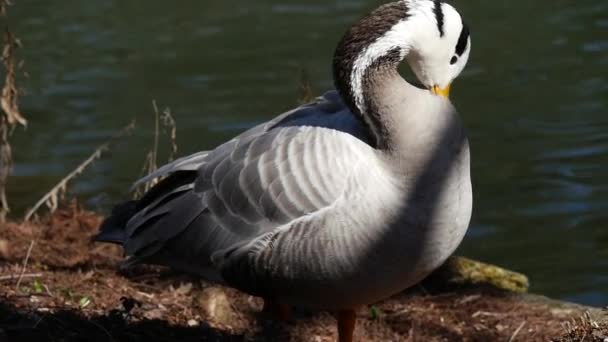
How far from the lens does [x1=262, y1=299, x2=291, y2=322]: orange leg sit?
5.43 meters

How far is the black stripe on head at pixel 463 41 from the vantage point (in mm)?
4746

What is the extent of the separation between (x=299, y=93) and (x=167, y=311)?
4.56 metres

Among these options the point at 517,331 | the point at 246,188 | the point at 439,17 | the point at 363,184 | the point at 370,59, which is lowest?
the point at 517,331

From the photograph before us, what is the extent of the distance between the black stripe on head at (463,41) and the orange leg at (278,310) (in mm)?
1422

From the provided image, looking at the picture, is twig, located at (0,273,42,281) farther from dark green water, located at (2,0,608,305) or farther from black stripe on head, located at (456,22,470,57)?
dark green water, located at (2,0,608,305)

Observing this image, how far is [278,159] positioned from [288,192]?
177 mm

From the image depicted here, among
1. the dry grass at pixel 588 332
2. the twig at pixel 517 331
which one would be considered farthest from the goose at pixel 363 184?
the twig at pixel 517 331

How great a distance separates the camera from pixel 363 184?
459 cm

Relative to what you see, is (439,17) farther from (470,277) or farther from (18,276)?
(18,276)

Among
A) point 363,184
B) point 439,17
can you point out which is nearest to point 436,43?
point 439,17

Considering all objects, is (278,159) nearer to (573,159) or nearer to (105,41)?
(573,159)

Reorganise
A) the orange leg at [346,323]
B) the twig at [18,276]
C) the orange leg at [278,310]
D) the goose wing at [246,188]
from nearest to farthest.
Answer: the goose wing at [246,188] < the orange leg at [346,323] < the orange leg at [278,310] < the twig at [18,276]

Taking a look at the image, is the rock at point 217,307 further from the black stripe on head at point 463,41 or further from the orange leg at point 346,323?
the black stripe on head at point 463,41

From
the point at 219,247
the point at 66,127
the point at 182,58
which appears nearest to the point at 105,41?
the point at 182,58
